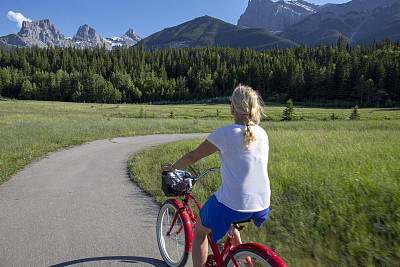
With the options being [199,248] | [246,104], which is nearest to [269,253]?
[199,248]

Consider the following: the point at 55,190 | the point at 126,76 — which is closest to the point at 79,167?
the point at 55,190

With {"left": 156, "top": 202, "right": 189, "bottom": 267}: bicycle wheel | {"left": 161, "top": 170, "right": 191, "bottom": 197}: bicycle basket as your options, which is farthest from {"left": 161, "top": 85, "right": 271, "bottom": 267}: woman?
{"left": 156, "top": 202, "right": 189, "bottom": 267}: bicycle wheel

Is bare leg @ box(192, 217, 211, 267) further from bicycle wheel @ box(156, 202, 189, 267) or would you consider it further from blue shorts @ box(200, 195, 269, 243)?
bicycle wheel @ box(156, 202, 189, 267)

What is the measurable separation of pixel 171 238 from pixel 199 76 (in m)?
124

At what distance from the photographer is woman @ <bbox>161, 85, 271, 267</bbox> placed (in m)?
2.30

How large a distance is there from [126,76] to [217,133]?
123 metres

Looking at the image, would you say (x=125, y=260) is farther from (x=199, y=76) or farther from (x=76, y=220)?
Answer: (x=199, y=76)

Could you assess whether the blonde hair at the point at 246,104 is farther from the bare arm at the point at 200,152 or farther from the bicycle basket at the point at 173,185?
the bicycle basket at the point at 173,185

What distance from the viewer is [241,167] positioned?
2.30 meters

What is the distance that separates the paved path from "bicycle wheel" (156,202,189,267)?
0.17 metres

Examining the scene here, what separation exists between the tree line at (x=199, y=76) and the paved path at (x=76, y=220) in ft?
309

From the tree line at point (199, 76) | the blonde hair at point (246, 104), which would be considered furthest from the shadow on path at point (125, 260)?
the tree line at point (199, 76)

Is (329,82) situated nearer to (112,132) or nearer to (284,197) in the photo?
(112,132)

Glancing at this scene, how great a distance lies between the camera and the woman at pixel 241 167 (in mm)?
2299
